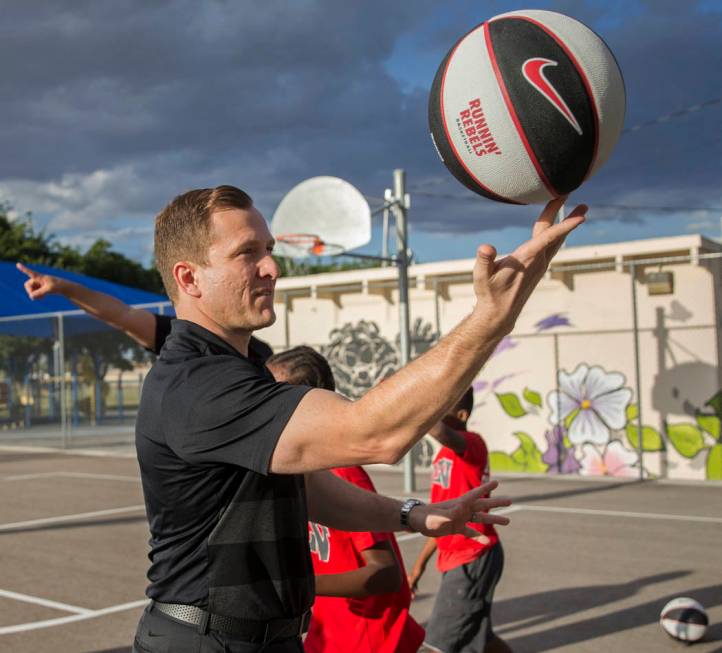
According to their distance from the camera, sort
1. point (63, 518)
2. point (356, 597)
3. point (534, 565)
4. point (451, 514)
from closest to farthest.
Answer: point (451, 514), point (356, 597), point (534, 565), point (63, 518)

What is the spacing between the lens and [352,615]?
3486 mm

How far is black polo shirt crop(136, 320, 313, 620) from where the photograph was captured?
6.87 ft

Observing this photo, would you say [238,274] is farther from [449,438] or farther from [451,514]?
[449,438]

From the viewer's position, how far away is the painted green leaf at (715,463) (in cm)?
1411

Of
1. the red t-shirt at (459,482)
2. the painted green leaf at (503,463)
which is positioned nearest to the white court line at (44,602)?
the red t-shirt at (459,482)

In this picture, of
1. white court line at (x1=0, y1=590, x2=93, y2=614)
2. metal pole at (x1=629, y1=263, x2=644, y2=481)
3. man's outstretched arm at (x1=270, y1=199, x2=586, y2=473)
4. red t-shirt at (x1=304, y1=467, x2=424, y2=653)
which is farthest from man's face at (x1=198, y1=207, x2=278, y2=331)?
metal pole at (x1=629, y1=263, x2=644, y2=481)

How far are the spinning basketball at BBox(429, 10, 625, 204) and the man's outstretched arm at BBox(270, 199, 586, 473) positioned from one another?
56cm

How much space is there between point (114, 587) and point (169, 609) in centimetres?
640

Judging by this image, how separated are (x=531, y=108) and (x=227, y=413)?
1.23m

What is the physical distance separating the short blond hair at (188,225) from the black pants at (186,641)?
837 mm

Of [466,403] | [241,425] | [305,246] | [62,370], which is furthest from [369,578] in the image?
[62,370]

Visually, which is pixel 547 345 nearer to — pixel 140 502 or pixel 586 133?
pixel 140 502

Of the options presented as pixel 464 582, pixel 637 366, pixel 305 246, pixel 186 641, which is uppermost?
pixel 305 246

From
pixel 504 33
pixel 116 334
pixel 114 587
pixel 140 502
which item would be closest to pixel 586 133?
pixel 504 33
